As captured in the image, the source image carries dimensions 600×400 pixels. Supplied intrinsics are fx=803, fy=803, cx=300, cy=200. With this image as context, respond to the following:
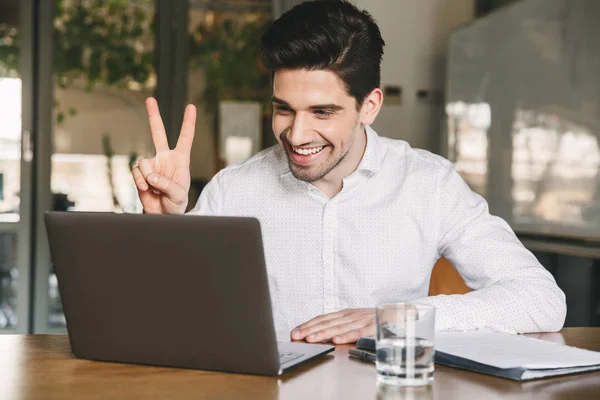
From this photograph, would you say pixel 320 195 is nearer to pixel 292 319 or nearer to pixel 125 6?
pixel 292 319

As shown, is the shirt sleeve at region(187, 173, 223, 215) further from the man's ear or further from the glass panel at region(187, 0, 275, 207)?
the glass panel at region(187, 0, 275, 207)

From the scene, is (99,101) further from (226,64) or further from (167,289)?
(167,289)

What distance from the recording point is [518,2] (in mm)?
3348

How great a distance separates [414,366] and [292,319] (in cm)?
84

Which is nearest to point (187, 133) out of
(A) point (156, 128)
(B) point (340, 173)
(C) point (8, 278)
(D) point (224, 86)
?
(A) point (156, 128)

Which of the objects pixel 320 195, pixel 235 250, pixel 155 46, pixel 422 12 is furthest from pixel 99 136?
pixel 235 250

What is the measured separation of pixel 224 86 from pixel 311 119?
10.6ft

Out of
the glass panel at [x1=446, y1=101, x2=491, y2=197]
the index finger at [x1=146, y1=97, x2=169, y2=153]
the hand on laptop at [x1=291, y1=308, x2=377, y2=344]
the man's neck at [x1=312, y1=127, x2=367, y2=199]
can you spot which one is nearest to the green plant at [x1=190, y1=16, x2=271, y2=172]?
the glass panel at [x1=446, y1=101, x2=491, y2=197]

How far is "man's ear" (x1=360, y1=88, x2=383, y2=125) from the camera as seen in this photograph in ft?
6.02

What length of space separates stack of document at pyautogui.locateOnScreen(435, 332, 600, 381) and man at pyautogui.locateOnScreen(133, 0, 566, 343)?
1.24 feet

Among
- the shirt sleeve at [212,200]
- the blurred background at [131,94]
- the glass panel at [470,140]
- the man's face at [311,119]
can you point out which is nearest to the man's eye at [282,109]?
the man's face at [311,119]

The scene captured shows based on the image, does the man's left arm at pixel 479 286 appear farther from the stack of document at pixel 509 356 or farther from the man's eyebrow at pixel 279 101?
the man's eyebrow at pixel 279 101

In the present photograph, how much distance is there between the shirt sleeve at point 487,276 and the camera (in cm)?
141

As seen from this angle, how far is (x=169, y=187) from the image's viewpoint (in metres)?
1.60
